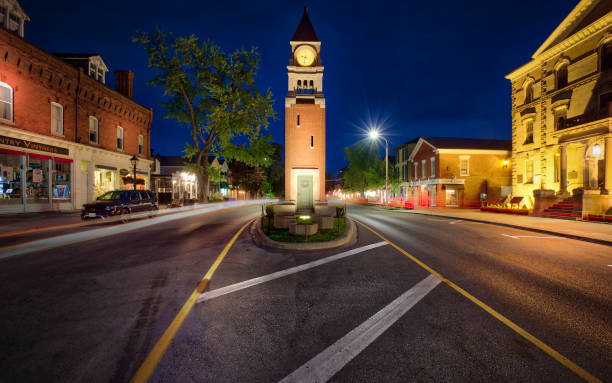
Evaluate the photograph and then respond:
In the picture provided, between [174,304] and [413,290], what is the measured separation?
4362mm

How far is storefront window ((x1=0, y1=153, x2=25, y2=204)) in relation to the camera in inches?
615

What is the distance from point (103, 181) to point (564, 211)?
3752cm

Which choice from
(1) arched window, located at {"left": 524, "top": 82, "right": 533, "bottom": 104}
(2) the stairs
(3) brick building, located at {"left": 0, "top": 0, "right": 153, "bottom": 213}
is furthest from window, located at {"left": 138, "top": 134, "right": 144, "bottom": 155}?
(1) arched window, located at {"left": 524, "top": 82, "right": 533, "bottom": 104}

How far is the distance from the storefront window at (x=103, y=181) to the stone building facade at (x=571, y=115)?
36.3 meters

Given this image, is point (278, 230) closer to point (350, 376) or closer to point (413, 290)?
point (413, 290)

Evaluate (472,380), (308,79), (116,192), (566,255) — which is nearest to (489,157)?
(308,79)

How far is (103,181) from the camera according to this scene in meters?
23.1

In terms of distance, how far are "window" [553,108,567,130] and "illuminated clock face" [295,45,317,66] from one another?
20296 mm

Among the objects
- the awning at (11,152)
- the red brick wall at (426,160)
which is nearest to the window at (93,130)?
the awning at (11,152)

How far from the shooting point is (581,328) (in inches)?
139

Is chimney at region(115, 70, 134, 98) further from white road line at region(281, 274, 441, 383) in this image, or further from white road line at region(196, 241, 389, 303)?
white road line at region(281, 274, 441, 383)

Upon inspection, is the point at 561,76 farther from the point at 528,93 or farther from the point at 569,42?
the point at 528,93

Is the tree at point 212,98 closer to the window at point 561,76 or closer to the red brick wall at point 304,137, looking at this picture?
the red brick wall at point 304,137

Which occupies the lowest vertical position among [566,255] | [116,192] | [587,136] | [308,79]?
[566,255]
